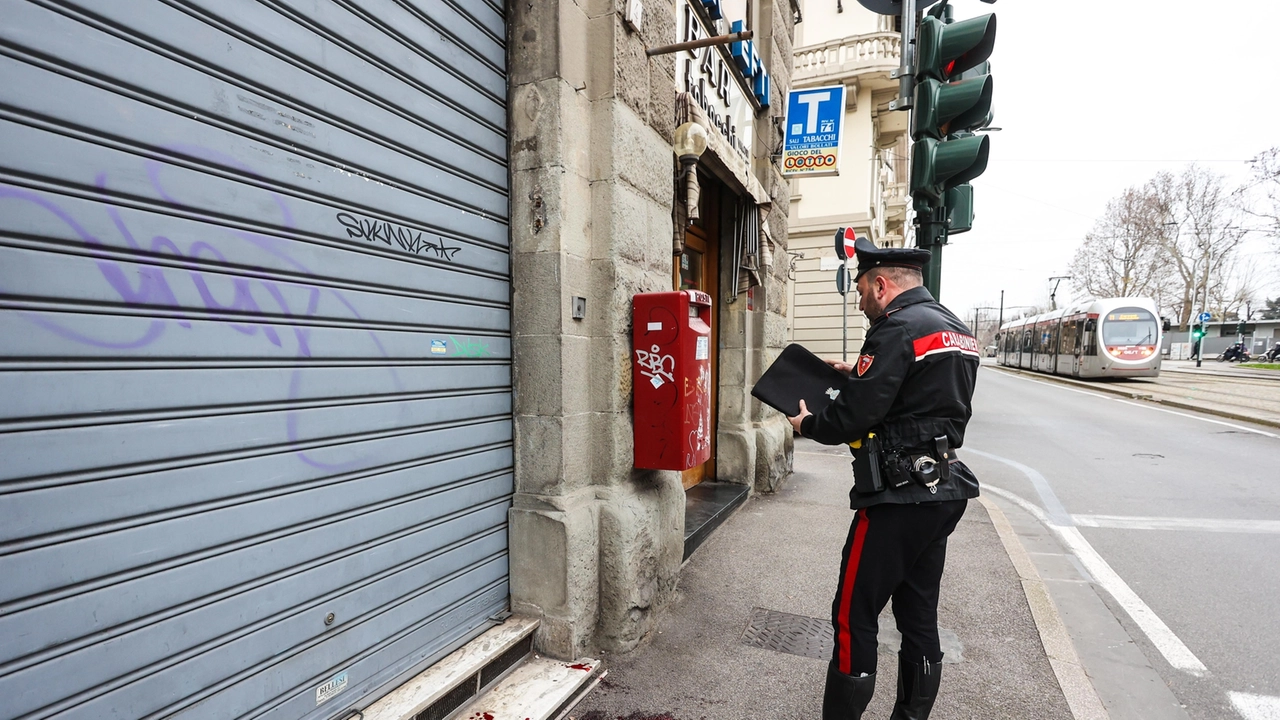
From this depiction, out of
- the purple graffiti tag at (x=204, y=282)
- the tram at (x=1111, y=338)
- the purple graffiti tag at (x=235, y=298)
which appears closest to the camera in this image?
the purple graffiti tag at (x=204, y=282)

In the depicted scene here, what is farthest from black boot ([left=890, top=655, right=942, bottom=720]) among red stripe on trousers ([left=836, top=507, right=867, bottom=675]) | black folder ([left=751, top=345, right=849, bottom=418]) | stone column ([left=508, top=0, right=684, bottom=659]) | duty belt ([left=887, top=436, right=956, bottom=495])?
stone column ([left=508, top=0, right=684, bottom=659])

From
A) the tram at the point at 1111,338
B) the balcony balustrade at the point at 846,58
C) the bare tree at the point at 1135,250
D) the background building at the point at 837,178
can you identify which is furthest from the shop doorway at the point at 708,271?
the bare tree at the point at 1135,250

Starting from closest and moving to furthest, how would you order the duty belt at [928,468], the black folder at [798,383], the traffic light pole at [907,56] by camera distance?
the duty belt at [928,468] < the black folder at [798,383] < the traffic light pole at [907,56]

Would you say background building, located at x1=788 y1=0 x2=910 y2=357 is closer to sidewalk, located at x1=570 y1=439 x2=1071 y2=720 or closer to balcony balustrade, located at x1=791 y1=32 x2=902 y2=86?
balcony balustrade, located at x1=791 y1=32 x2=902 y2=86

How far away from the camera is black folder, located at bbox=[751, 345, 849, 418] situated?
2627mm

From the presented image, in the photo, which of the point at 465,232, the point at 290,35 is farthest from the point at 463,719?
the point at 290,35

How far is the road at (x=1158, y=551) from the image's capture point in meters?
3.06

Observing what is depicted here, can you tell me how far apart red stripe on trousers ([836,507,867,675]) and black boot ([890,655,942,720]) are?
33 cm

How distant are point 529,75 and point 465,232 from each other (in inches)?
37.9

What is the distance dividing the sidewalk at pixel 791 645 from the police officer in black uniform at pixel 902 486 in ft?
1.58

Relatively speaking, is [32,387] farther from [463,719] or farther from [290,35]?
[463,719]

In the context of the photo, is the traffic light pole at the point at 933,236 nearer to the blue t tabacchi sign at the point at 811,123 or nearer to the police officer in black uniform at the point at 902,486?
the police officer in black uniform at the point at 902,486

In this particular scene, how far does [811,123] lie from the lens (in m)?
8.10

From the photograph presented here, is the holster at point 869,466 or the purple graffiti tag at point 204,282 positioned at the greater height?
the purple graffiti tag at point 204,282
